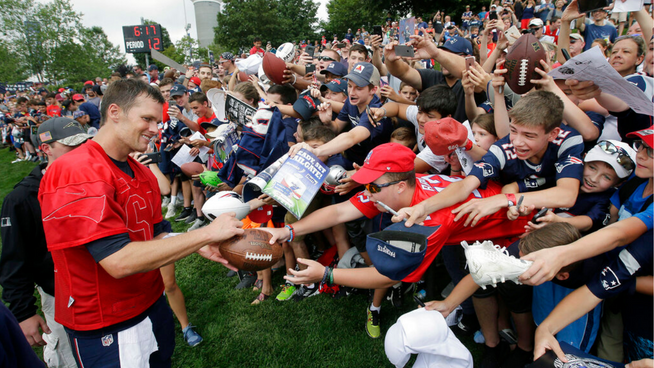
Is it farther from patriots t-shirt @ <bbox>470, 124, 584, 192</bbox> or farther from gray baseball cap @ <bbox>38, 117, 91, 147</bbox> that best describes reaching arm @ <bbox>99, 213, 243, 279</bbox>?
patriots t-shirt @ <bbox>470, 124, 584, 192</bbox>

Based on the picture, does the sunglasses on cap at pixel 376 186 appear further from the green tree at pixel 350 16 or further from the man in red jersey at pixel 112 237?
the green tree at pixel 350 16

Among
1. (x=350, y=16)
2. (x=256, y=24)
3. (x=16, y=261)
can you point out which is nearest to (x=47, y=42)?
(x=256, y=24)

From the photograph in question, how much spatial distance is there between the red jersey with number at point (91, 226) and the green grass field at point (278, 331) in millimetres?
1499

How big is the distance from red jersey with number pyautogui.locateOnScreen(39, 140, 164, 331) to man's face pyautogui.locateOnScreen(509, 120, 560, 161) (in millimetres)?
2872

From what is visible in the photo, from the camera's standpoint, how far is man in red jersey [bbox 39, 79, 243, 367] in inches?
76.7

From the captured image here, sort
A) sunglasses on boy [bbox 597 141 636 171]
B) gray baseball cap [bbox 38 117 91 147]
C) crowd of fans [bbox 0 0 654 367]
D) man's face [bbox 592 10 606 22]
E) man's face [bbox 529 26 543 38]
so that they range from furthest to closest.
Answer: man's face [bbox 529 26 543 38] < man's face [bbox 592 10 606 22] < gray baseball cap [bbox 38 117 91 147] < sunglasses on boy [bbox 597 141 636 171] < crowd of fans [bbox 0 0 654 367]

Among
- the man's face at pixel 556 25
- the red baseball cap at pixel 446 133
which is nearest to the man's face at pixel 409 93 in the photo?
the red baseball cap at pixel 446 133

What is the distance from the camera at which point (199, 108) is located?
6375 mm

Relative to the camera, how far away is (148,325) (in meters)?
2.50

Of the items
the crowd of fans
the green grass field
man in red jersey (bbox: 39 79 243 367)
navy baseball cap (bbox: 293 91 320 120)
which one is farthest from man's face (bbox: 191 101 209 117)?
man in red jersey (bbox: 39 79 243 367)

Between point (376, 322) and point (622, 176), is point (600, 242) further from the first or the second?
point (376, 322)

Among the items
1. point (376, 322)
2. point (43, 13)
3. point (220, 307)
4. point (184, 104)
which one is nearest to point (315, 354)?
point (376, 322)

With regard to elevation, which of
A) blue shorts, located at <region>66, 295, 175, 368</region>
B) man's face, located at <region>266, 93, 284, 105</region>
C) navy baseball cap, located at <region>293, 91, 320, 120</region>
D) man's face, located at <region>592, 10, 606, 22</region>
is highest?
man's face, located at <region>592, 10, 606, 22</region>

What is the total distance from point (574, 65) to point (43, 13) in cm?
5583
